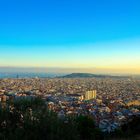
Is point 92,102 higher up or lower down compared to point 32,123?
lower down

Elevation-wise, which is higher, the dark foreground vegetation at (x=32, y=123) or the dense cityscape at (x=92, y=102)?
the dark foreground vegetation at (x=32, y=123)

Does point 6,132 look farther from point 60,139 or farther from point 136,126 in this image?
point 136,126

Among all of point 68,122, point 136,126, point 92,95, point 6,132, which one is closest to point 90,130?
point 136,126

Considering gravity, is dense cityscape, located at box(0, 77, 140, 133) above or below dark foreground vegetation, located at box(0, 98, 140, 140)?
below

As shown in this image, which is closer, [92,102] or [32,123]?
[32,123]

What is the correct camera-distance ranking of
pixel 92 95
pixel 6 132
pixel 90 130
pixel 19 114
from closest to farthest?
1. pixel 6 132
2. pixel 19 114
3. pixel 90 130
4. pixel 92 95

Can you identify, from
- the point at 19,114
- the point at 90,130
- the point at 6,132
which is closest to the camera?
the point at 6,132

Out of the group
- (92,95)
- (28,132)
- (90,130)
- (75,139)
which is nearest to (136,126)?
(90,130)

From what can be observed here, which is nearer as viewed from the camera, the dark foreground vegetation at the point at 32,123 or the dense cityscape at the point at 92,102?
the dark foreground vegetation at the point at 32,123

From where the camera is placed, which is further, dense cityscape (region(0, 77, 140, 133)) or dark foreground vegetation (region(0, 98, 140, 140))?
dense cityscape (region(0, 77, 140, 133))

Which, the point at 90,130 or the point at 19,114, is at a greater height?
the point at 19,114

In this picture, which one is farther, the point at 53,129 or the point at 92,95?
the point at 92,95
